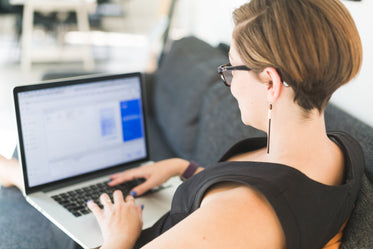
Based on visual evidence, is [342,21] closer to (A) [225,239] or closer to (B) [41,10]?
(A) [225,239]

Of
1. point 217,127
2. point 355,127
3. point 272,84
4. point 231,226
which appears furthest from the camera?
point 217,127

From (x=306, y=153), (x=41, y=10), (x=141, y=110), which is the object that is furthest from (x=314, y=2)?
(x=41, y=10)

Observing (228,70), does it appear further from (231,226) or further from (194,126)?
(194,126)

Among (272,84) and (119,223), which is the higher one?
(272,84)

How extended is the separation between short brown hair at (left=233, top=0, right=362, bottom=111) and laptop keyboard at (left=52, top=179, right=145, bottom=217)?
673mm

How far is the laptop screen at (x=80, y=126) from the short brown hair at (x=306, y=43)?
0.62m

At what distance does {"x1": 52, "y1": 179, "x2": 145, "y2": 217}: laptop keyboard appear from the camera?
115cm

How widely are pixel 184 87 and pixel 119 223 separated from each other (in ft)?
3.59

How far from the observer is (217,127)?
1629 millimetres

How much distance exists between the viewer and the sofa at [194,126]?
1011mm

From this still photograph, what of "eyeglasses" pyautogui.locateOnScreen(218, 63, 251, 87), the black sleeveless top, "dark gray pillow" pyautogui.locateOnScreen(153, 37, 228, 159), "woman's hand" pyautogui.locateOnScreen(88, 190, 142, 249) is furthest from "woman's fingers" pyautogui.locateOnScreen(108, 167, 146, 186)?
"dark gray pillow" pyautogui.locateOnScreen(153, 37, 228, 159)

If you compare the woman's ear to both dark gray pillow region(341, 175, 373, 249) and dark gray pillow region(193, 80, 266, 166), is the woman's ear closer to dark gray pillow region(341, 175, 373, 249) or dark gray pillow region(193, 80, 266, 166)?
dark gray pillow region(341, 175, 373, 249)

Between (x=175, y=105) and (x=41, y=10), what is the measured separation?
361cm

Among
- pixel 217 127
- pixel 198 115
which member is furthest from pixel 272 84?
pixel 198 115
